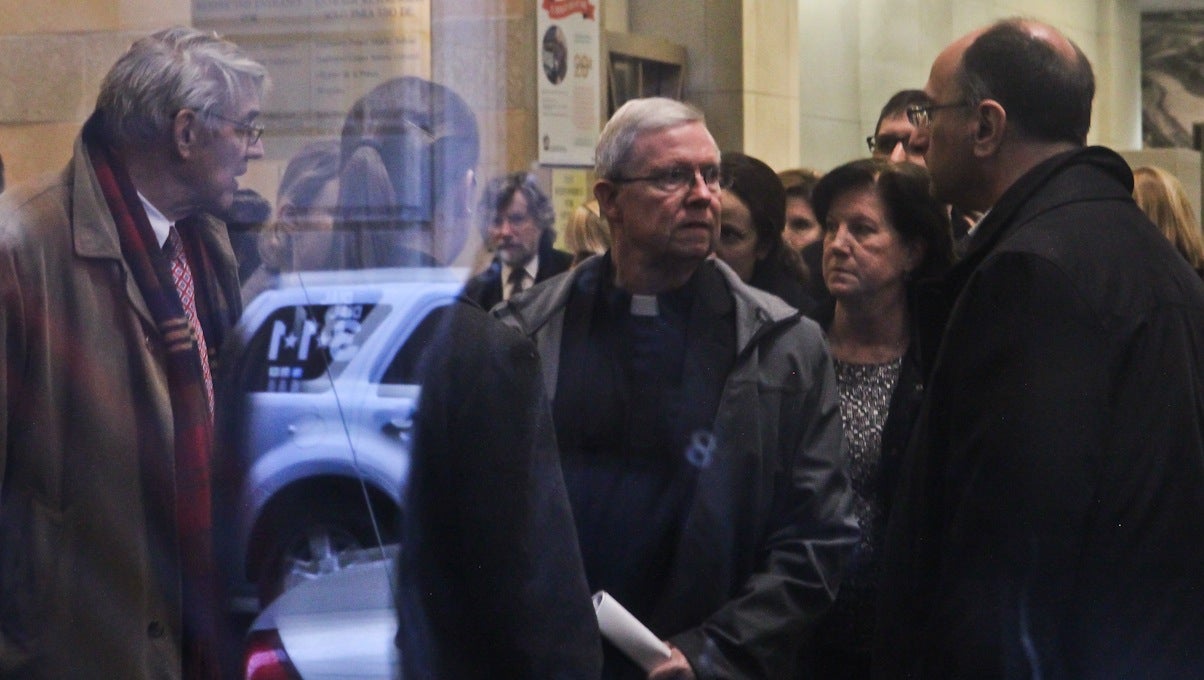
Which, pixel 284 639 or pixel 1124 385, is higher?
pixel 1124 385

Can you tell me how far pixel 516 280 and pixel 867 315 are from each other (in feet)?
2.29

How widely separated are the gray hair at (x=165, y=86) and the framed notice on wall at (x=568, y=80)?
3.10 m

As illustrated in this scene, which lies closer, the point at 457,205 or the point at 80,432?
the point at 80,432

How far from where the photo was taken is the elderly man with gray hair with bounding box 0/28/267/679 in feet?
6.97

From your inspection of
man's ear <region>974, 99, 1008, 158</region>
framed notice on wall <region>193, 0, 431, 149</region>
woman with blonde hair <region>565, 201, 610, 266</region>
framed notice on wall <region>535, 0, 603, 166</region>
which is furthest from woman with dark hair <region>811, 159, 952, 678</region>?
framed notice on wall <region>535, 0, 603, 166</region>

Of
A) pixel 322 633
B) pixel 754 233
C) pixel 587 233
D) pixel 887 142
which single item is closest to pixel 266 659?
pixel 322 633

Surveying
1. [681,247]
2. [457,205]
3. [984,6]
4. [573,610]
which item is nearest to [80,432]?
[573,610]

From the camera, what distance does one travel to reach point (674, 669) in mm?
2662

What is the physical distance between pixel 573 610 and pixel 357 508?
41 cm

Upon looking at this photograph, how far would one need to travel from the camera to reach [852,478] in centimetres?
310

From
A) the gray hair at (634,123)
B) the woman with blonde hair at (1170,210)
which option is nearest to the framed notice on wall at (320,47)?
the gray hair at (634,123)

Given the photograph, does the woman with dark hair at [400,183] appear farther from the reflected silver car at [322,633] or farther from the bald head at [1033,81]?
the bald head at [1033,81]

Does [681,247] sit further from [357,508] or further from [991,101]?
[357,508]

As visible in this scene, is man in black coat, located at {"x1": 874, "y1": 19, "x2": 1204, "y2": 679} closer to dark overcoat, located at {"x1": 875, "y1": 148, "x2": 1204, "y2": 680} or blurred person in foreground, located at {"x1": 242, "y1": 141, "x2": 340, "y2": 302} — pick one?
dark overcoat, located at {"x1": 875, "y1": 148, "x2": 1204, "y2": 680}
